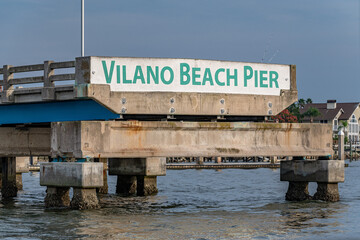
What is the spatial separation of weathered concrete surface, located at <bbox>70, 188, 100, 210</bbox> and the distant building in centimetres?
14961

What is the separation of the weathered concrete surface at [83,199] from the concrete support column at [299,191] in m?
10.1

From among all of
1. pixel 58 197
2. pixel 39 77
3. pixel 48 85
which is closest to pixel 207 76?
pixel 48 85

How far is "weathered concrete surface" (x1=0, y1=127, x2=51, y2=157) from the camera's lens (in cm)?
3747

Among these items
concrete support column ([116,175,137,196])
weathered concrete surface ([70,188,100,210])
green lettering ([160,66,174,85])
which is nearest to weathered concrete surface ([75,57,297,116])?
green lettering ([160,66,174,85])

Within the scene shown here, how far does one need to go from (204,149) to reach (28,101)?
8.10 m

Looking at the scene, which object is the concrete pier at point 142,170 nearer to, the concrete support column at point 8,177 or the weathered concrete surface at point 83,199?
the concrete support column at point 8,177

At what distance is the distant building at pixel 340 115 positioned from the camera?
178500 mm

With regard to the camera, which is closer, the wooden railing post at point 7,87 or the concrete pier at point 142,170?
the wooden railing post at point 7,87

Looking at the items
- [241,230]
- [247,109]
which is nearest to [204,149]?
[247,109]

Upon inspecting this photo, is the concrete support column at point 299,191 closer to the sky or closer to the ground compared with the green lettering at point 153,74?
closer to the ground

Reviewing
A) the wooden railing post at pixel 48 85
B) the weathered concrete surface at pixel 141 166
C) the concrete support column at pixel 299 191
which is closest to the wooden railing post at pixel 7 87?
the wooden railing post at pixel 48 85

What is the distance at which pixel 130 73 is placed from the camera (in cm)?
2992

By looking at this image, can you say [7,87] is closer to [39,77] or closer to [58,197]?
[39,77]

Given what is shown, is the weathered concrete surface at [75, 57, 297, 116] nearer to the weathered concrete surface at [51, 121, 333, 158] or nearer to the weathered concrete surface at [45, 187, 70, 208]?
the weathered concrete surface at [51, 121, 333, 158]
